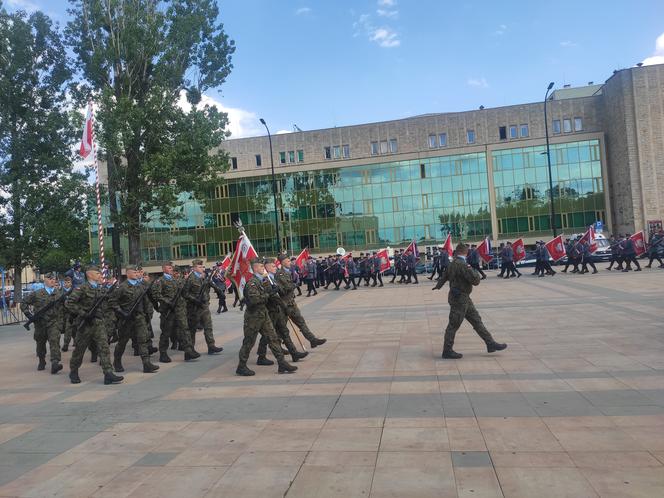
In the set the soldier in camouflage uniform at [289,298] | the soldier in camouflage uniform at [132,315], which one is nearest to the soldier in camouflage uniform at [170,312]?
the soldier in camouflage uniform at [132,315]

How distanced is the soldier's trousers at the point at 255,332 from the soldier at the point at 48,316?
3.88 m

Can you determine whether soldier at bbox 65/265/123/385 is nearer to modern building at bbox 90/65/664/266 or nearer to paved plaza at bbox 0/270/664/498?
paved plaza at bbox 0/270/664/498

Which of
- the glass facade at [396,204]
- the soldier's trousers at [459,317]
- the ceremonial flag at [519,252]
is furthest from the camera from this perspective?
the glass facade at [396,204]

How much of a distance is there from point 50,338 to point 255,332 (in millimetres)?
4365

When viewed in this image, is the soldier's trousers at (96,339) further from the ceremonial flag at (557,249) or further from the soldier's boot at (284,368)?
the ceremonial flag at (557,249)

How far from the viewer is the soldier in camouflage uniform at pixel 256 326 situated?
8.34m

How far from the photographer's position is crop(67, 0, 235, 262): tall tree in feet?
81.2

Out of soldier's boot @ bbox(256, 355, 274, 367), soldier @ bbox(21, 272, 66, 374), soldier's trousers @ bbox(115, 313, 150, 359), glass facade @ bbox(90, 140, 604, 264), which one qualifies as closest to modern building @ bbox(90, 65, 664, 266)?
glass facade @ bbox(90, 140, 604, 264)

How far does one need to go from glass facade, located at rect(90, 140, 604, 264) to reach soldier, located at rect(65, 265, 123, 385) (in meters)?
47.3

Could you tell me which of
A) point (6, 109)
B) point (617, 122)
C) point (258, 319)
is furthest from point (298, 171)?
point (258, 319)

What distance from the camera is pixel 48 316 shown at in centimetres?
1023

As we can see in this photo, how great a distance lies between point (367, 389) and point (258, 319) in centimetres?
231

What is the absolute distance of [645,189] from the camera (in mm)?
50750

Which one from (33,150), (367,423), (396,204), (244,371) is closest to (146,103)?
(33,150)
